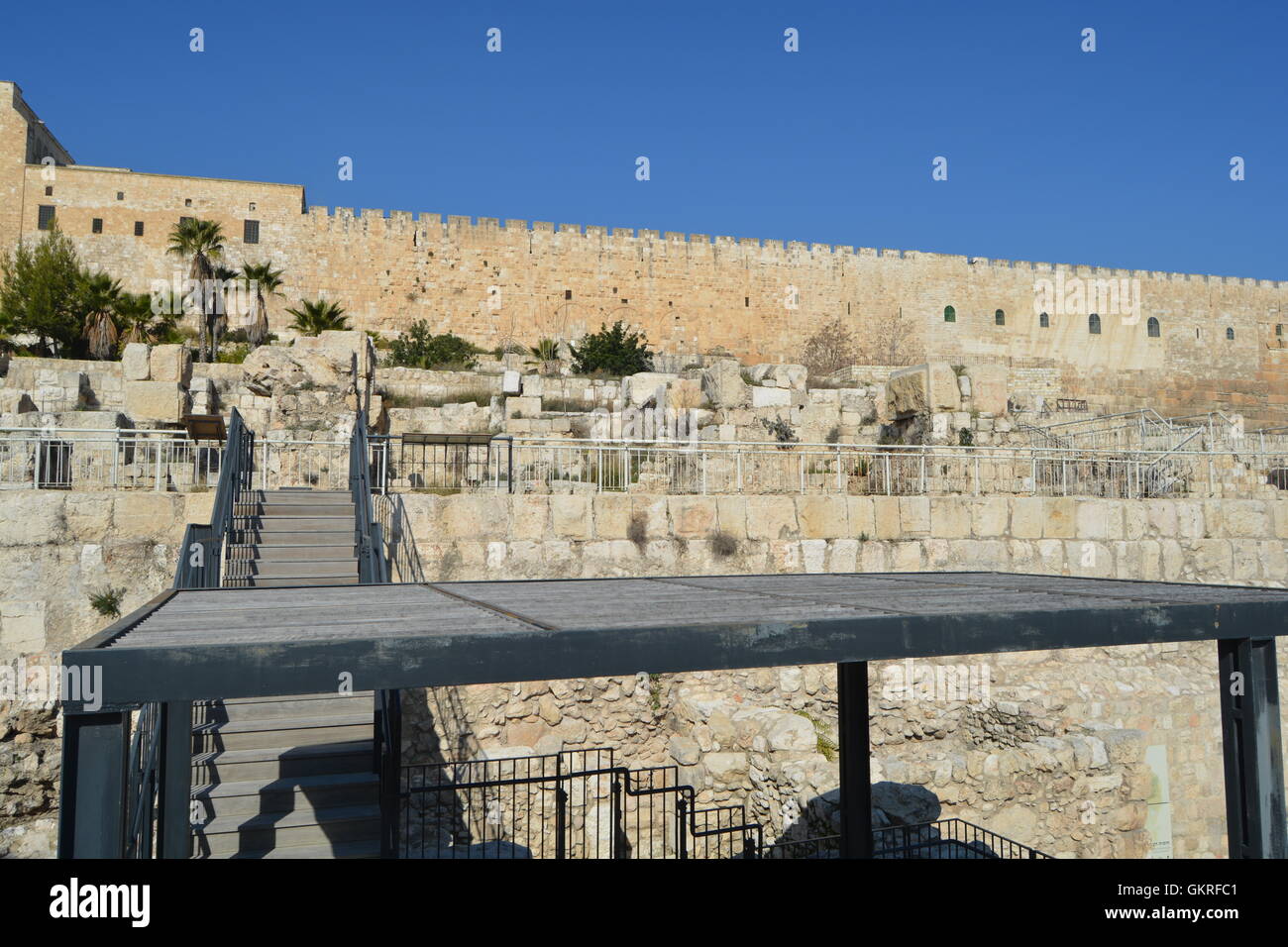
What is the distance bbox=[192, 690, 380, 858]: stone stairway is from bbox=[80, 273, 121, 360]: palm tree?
22050 mm

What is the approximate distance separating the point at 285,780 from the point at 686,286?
33.1 m

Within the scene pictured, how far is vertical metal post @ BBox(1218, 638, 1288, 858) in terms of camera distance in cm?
378

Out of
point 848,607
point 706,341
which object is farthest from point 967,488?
point 706,341

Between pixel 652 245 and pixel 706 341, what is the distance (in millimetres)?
4416

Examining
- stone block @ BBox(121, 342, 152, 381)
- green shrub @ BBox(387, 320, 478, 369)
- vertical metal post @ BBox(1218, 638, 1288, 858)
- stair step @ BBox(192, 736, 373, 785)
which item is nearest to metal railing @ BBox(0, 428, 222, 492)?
stair step @ BBox(192, 736, 373, 785)

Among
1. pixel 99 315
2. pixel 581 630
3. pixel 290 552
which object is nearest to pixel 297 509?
pixel 290 552

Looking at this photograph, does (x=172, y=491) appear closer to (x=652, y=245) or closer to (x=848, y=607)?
(x=848, y=607)

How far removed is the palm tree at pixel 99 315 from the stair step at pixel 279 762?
22407 mm

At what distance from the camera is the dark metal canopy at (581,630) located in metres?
2.66

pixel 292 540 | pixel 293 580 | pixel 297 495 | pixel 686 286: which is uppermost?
pixel 686 286

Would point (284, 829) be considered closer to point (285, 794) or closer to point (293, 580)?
point (285, 794)

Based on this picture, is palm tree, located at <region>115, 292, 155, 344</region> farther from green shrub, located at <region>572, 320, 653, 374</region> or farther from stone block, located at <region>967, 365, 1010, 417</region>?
stone block, located at <region>967, 365, 1010, 417</region>

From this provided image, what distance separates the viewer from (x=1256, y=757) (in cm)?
379

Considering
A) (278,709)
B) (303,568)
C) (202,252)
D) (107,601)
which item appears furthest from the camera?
(202,252)
